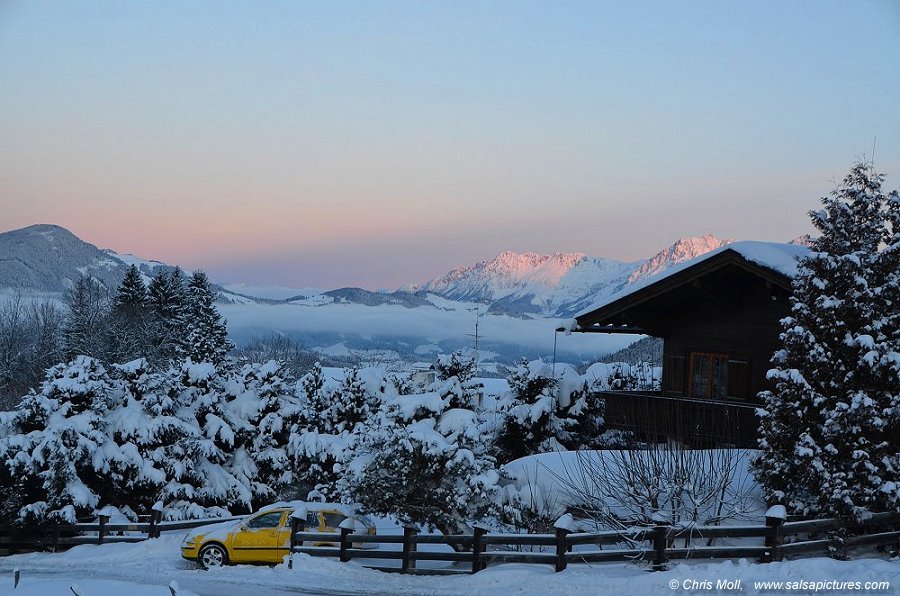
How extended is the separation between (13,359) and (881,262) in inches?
2722

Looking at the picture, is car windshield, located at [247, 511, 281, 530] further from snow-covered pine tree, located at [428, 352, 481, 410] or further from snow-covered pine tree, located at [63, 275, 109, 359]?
snow-covered pine tree, located at [63, 275, 109, 359]

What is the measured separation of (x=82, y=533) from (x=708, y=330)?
18.7 meters

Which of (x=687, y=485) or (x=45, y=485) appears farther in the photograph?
(x=45, y=485)

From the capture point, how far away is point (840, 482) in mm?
15195

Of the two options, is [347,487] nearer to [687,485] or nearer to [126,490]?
[687,485]

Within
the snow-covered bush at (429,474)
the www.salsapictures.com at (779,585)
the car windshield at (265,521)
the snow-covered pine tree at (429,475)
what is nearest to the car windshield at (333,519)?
the snow-covered bush at (429,474)

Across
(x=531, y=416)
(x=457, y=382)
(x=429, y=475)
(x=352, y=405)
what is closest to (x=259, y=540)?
(x=429, y=475)

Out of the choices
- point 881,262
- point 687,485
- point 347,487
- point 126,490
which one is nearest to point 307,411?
point 126,490

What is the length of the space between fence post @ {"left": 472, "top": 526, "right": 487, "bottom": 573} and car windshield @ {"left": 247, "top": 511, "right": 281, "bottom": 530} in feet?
17.9

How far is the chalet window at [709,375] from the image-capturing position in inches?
932

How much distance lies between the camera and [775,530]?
47.0 ft

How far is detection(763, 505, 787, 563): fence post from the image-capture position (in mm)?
14133

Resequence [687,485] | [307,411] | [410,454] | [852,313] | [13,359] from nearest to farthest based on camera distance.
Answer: [687,485] < [852,313] < [410,454] < [307,411] < [13,359]

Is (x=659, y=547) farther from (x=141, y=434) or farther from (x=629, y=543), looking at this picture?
(x=141, y=434)
